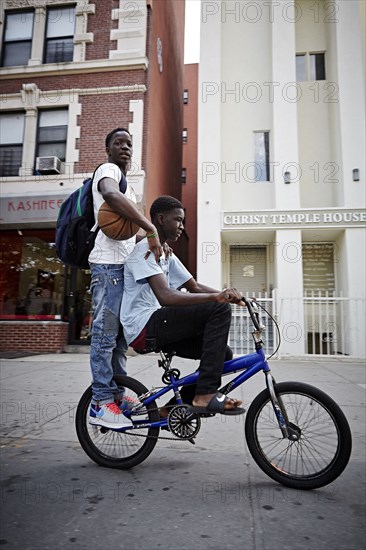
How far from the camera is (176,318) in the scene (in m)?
2.35

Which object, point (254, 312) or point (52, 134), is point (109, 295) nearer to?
point (254, 312)

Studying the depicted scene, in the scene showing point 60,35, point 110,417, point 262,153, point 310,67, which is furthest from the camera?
point 310,67

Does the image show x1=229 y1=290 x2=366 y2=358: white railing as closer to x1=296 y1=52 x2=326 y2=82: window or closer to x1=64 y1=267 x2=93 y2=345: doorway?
x1=64 y1=267 x2=93 y2=345: doorway

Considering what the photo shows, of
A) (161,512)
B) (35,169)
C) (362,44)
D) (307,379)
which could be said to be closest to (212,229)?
(35,169)

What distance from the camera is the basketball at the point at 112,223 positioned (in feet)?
8.35

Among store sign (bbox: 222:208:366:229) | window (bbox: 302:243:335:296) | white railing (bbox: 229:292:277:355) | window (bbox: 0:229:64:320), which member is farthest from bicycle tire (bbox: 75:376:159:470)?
window (bbox: 302:243:335:296)

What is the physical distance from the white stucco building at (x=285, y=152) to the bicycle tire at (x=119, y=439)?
8134 mm

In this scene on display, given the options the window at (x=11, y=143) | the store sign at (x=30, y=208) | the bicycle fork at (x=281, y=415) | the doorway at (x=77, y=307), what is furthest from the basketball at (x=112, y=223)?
→ the window at (x=11, y=143)

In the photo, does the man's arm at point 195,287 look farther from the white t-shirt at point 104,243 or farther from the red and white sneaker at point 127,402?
the red and white sneaker at point 127,402

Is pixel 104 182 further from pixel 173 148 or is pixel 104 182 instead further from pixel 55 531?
pixel 173 148

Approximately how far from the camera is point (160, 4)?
12.4 m

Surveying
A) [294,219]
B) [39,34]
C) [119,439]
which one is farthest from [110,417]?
[39,34]

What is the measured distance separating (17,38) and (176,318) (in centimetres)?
1256

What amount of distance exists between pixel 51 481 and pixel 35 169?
986cm
